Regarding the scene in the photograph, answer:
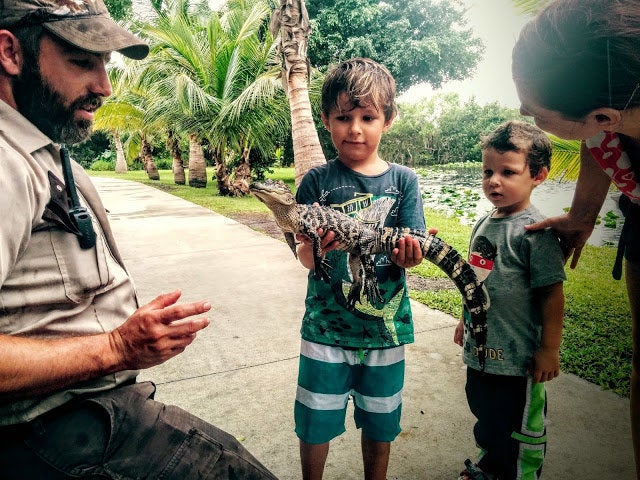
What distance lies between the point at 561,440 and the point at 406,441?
847 mm

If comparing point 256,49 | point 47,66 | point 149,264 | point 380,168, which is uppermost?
point 256,49

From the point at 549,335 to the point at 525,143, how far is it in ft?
2.98

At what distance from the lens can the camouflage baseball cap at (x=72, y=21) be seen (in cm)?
140

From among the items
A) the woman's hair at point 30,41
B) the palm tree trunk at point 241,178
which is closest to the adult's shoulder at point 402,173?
the woman's hair at point 30,41

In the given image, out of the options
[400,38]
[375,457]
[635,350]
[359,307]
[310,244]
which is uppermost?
[400,38]

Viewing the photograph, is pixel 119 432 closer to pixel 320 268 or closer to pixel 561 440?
pixel 320 268

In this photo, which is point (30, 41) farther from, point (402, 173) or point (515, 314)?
point (515, 314)

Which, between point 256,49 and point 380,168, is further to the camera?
point 256,49

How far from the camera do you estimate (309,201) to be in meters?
2.01

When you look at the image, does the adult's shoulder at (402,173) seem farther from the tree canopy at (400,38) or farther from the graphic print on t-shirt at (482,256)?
the tree canopy at (400,38)

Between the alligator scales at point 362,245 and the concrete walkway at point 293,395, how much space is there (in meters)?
0.76

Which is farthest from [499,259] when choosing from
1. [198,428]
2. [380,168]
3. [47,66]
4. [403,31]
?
[403,31]

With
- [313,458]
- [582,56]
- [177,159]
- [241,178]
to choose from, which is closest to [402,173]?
[582,56]

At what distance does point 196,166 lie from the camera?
1703 cm
